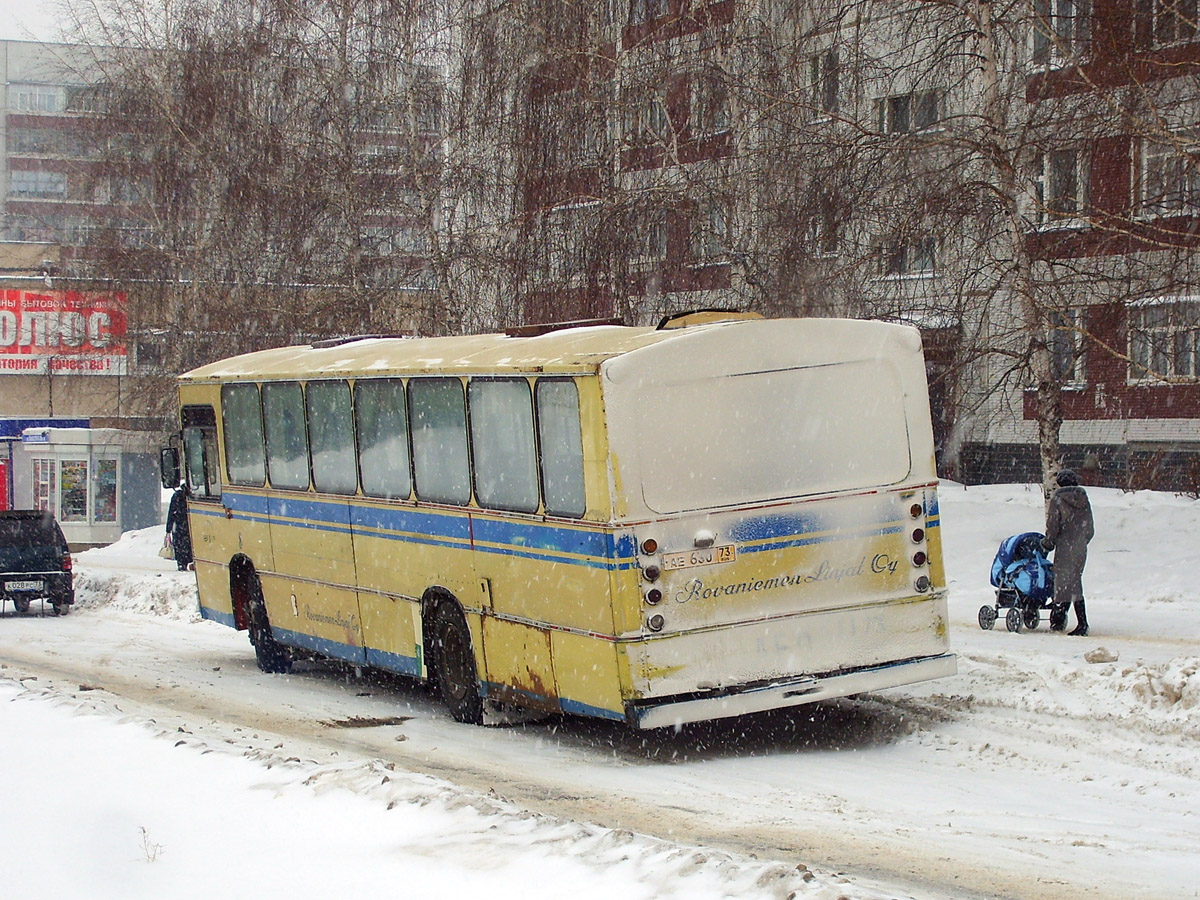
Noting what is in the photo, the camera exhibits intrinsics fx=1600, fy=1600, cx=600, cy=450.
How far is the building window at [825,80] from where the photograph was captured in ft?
72.3

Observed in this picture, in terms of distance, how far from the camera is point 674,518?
10.4 meters

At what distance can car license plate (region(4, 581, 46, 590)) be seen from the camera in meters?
25.7

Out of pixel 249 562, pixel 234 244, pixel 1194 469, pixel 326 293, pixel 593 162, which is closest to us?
pixel 249 562

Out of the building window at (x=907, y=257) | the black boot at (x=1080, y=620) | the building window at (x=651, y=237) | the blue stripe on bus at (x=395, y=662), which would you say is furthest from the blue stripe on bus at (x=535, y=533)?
the building window at (x=651, y=237)

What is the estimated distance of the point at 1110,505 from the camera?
2534cm

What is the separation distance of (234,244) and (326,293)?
3.86 meters

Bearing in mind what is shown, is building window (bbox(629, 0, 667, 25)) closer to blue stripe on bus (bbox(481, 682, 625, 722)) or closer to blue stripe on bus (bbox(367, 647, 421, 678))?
blue stripe on bus (bbox(367, 647, 421, 678))

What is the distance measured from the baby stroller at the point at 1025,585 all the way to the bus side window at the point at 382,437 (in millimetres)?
6539

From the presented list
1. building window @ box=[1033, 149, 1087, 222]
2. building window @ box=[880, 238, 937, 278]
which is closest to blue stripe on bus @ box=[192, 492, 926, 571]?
building window @ box=[880, 238, 937, 278]

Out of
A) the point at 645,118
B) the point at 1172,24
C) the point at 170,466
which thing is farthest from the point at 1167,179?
the point at 170,466

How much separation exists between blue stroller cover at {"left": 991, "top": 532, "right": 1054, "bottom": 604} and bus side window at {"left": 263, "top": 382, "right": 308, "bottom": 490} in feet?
23.3

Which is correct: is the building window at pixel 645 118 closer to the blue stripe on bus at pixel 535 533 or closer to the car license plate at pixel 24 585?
the blue stripe on bus at pixel 535 533

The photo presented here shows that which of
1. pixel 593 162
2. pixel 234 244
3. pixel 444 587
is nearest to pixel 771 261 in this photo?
pixel 593 162

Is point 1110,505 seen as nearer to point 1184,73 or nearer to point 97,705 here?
point 1184,73
